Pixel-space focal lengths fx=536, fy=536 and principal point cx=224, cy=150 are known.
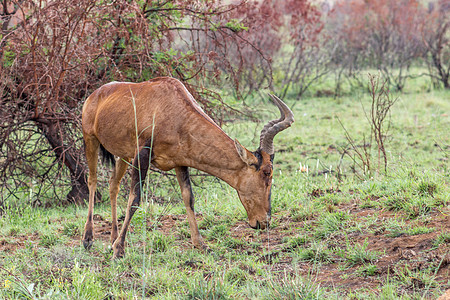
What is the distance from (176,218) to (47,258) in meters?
1.70

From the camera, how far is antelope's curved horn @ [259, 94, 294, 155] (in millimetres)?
4691

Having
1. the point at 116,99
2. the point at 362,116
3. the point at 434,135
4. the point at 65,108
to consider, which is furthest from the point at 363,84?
the point at 116,99

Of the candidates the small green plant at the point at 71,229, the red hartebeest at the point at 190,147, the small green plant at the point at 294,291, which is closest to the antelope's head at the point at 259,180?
the red hartebeest at the point at 190,147

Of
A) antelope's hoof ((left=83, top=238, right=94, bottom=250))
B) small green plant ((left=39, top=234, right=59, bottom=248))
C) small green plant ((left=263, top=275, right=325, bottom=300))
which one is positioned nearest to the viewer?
small green plant ((left=263, top=275, right=325, bottom=300))

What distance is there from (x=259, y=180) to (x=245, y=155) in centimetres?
28

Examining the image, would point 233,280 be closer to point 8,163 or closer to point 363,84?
point 8,163

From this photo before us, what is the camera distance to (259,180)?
4.83m

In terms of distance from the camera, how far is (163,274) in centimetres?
414

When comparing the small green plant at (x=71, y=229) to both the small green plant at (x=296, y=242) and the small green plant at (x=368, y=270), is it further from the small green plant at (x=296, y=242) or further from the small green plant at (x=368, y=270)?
the small green plant at (x=368, y=270)

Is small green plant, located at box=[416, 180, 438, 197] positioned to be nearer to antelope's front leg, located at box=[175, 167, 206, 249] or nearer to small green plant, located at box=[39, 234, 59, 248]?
antelope's front leg, located at box=[175, 167, 206, 249]

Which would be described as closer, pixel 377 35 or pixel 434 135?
pixel 434 135

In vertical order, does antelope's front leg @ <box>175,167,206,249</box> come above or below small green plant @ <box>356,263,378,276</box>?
above

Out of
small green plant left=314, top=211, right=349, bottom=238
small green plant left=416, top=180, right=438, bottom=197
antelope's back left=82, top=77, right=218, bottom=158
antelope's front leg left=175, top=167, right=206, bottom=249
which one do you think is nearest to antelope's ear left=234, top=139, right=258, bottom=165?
antelope's back left=82, top=77, right=218, bottom=158

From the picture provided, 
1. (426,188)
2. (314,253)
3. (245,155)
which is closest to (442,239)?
(314,253)
